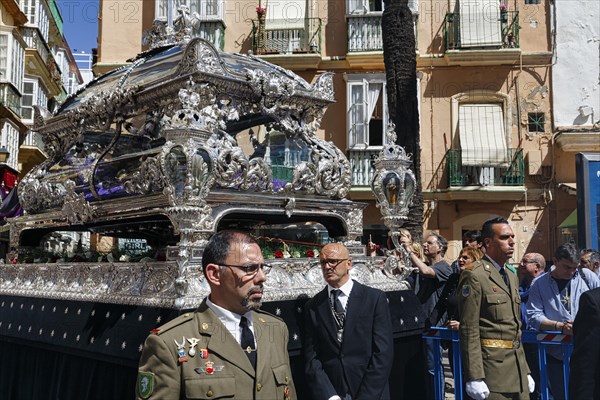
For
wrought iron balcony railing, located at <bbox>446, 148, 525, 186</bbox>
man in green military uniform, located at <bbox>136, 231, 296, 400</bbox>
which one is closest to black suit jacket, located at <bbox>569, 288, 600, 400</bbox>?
man in green military uniform, located at <bbox>136, 231, 296, 400</bbox>

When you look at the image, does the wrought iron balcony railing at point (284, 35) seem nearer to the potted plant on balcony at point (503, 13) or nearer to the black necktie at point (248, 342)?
the potted plant on balcony at point (503, 13)

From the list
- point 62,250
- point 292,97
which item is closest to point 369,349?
point 292,97

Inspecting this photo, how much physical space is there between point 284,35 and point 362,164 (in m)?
3.65

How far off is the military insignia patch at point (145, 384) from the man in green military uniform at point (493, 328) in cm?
237

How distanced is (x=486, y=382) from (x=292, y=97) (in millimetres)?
→ 2868

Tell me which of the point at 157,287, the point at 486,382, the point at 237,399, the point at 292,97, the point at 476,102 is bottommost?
the point at 486,382

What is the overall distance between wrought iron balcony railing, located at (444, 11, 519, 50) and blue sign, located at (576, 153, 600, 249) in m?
7.39

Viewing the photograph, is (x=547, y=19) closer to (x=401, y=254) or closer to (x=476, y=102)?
(x=476, y=102)

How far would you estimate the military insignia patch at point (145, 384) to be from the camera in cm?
240

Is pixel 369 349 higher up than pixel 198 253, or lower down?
lower down

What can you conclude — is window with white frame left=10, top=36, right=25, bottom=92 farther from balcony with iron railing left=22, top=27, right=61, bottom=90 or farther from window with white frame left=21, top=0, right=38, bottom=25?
window with white frame left=21, top=0, right=38, bottom=25

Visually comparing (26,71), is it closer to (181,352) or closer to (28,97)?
(28,97)

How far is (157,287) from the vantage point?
14.0 feet

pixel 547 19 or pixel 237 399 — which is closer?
pixel 237 399
